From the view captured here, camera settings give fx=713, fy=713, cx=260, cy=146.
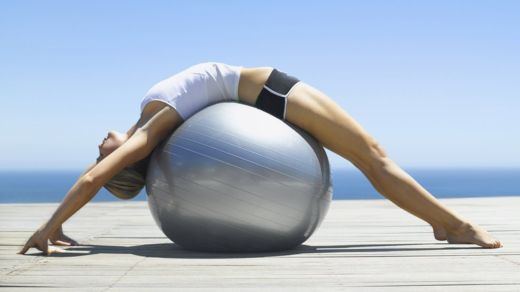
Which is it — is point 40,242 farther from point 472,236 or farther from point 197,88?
point 472,236

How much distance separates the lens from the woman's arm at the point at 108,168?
5.06 m

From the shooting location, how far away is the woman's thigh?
5.25m

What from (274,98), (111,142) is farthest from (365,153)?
(111,142)

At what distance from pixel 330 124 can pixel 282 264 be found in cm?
126

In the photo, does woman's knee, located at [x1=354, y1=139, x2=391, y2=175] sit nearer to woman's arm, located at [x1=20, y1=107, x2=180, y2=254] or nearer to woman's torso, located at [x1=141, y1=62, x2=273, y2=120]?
woman's torso, located at [x1=141, y1=62, x2=273, y2=120]

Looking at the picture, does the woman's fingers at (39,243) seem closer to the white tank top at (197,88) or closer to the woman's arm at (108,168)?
the woman's arm at (108,168)

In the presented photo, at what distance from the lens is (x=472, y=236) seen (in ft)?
17.8

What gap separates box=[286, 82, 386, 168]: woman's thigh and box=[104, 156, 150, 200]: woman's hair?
3.97 feet

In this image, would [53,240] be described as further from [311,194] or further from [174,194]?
[311,194]

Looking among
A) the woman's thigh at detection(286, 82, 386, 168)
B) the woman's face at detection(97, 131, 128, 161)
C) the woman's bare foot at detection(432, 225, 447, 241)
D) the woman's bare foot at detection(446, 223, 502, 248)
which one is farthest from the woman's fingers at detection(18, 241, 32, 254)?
the woman's bare foot at detection(446, 223, 502, 248)

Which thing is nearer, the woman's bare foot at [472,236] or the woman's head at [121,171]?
the woman's bare foot at [472,236]

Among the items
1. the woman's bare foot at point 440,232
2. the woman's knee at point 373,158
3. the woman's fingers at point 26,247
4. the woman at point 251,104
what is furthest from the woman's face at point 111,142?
the woman's bare foot at point 440,232

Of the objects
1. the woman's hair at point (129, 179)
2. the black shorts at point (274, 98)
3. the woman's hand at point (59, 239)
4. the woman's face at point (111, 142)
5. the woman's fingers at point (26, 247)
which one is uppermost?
the black shorts at point (274, 98)

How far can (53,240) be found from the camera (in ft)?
18.4
